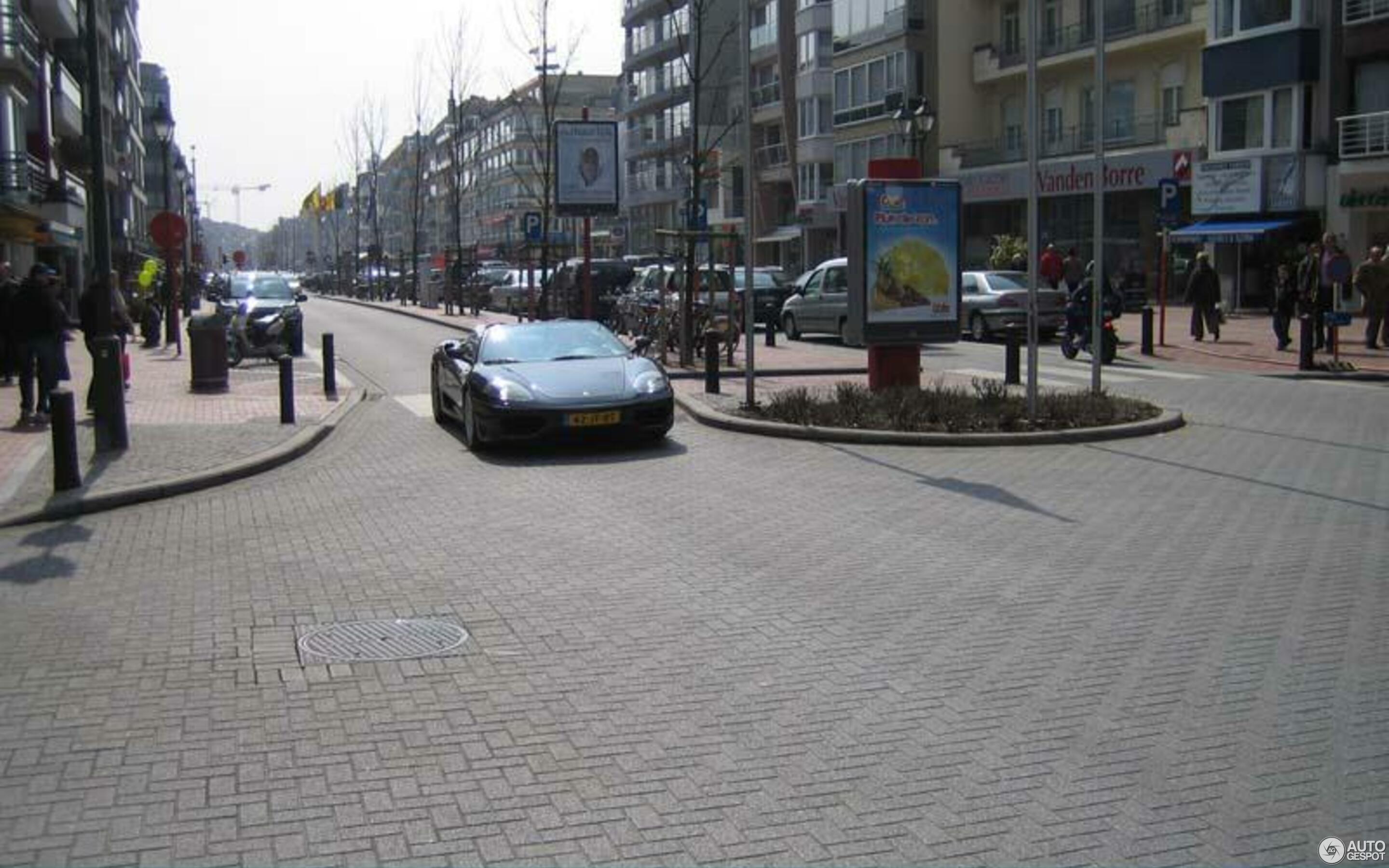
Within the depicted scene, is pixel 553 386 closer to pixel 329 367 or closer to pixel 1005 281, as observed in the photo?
pixel 329 367

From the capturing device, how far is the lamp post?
93.0 feet

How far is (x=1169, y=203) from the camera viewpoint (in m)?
23.1

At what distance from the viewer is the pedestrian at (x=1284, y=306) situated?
79.2ft

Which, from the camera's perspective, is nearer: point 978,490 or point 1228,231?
point 978,490

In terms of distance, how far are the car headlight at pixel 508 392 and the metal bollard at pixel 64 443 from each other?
368 cm

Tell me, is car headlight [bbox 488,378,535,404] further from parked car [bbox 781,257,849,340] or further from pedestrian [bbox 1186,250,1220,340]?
pedestrian [bbox 1186,250,1220,340]

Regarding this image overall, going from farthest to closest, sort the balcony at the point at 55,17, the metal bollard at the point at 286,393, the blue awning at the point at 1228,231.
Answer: the balcony at the point at 55,17 < the blue awning at the point at 1228,231 < the metal bollard at the point at 286,393

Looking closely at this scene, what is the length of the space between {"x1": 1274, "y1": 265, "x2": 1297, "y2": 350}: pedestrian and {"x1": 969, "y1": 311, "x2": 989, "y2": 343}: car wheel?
6053mm

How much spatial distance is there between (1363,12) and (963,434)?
1056 inches

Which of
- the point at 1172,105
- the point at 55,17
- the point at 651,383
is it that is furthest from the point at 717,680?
the point at 55,17

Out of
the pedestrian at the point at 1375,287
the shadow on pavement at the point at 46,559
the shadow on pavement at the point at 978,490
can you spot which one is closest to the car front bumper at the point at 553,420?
the shadow on pavement at the point at 978,490

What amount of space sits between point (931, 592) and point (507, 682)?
2.55 m

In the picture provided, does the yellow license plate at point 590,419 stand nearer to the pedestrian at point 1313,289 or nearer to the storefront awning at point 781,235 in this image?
the pedestrian at point 1313,289

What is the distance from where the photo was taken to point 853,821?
4.23 metres
